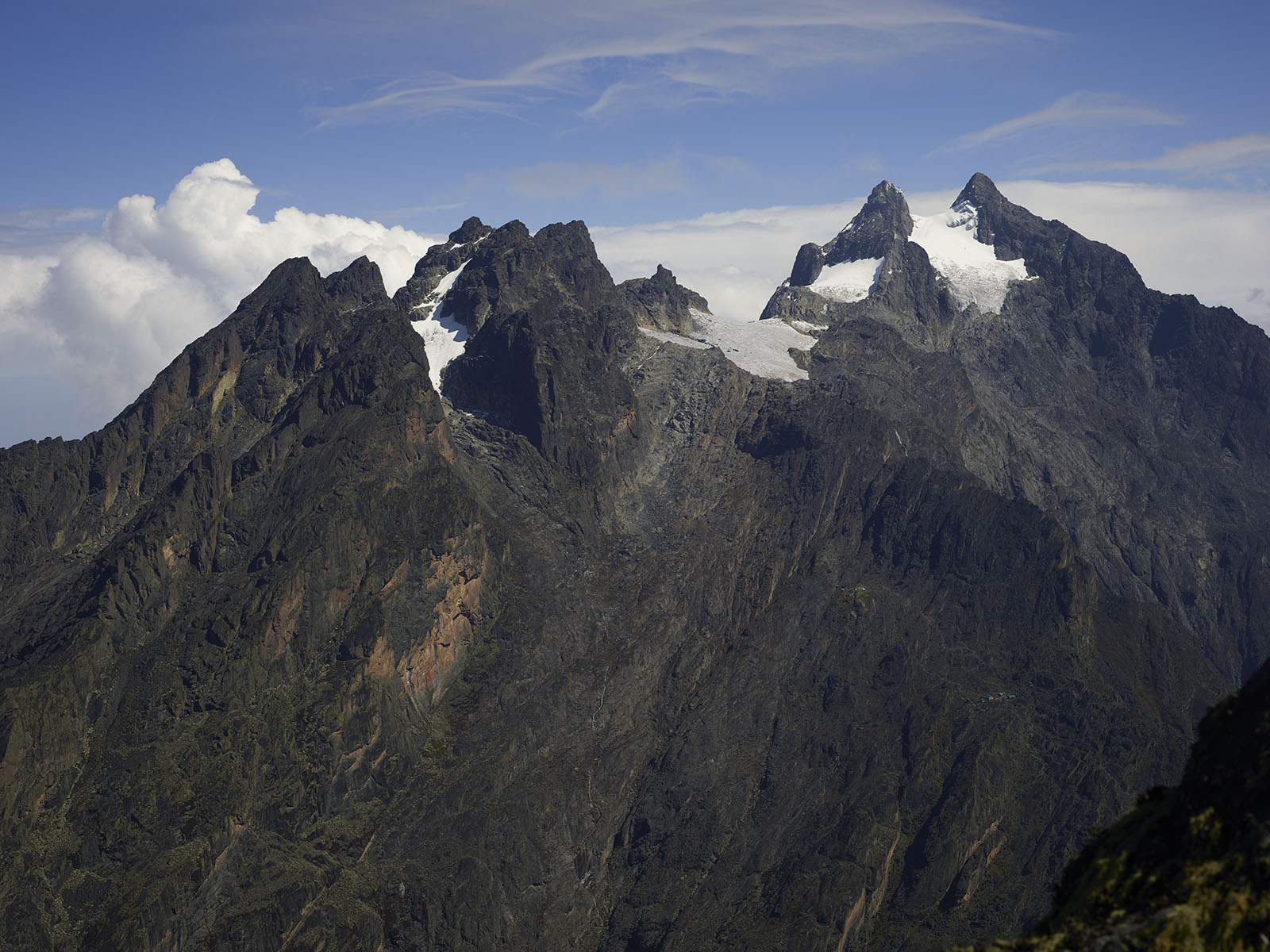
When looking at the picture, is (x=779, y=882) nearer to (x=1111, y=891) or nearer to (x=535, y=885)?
(x=535, y=885)

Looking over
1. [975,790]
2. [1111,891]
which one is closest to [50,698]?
[975,790]

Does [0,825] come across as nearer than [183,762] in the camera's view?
Yes

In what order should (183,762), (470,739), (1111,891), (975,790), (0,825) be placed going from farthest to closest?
(470,739), (975,790), (183,762), (0,825), (1111,891)

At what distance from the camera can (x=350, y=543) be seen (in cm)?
19488

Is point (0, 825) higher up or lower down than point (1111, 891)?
lower down

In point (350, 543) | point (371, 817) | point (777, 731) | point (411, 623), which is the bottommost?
point (371, 817)

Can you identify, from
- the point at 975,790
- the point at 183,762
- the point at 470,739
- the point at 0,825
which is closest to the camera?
the point at 0,825

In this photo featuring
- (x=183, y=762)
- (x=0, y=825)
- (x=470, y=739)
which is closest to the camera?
(x=0, y=825)

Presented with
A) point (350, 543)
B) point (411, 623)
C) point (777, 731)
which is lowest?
point (777, 731)

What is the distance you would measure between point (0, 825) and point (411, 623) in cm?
6768

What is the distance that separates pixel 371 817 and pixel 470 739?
2283 centimetres

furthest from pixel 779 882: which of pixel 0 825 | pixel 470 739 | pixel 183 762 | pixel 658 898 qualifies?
pixel 0 825

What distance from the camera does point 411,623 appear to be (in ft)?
626

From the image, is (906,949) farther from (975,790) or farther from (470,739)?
(470,739)
